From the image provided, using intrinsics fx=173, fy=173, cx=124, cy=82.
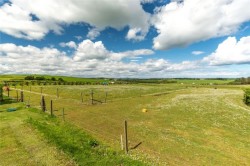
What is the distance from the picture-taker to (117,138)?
1656cm

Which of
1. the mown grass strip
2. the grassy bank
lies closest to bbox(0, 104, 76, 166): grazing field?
the grassy bank

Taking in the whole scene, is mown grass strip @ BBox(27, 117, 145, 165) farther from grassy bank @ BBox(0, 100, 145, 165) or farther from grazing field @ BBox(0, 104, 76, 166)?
grazing field @ BBox(0, 104, 76, 166)

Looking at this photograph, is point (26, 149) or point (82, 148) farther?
point (82, 148)

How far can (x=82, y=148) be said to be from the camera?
13359 mm

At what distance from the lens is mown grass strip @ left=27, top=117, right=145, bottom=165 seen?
1162 cm

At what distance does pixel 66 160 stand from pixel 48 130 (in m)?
6.73

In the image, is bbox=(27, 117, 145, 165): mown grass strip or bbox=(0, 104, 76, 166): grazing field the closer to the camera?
bbox=(0, 104, 76, 166): grazing field

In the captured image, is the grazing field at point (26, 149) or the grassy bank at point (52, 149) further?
the grassy bank at point (52, 149)

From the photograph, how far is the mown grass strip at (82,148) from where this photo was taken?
38.1 ft

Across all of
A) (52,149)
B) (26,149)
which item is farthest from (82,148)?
(26,149)

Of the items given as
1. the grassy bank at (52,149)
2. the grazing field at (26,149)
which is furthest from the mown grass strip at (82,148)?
the grazing field at (26,149)

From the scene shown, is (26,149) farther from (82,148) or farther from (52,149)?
(82,148)

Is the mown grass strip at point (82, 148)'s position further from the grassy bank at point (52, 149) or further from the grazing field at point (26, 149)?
the grazing field at point (26, 149)

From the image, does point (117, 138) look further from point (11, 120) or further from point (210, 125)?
point (11, 120)
